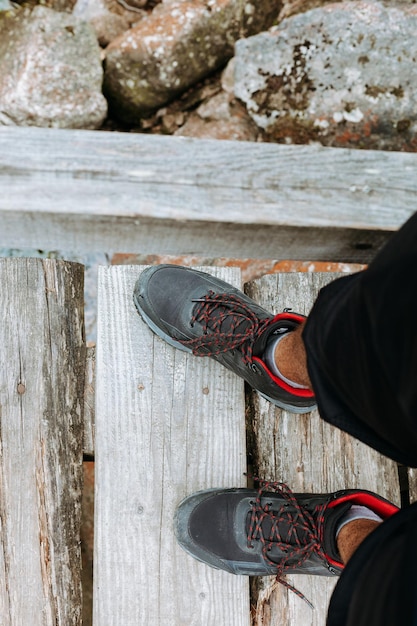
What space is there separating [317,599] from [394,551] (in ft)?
2.57

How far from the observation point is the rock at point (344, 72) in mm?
2369

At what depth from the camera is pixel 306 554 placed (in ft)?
4.80

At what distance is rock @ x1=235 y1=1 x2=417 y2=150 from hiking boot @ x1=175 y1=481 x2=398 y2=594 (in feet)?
5.58

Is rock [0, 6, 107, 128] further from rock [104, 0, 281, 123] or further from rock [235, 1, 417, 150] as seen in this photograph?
rock [235, 1, 417, 150]

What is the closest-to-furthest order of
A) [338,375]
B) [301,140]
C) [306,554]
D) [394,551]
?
[394,551], [338,375], [306,554], [301,140]

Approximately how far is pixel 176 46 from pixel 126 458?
2.09 m

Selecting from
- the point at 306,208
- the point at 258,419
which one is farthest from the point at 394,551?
the point at 306,208

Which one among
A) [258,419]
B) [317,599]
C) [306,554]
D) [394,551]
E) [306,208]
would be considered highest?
[306,208]

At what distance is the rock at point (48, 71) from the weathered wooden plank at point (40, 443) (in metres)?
1.46

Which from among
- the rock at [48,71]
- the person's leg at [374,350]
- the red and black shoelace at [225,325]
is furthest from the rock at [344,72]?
the person's leg at [374,350]

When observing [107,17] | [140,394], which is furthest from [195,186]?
[107,17]

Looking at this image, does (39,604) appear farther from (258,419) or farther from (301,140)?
(301,140)

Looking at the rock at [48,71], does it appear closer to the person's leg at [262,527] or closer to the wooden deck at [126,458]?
the wooden deck at [126,458]

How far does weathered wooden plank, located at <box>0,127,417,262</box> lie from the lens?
154 cm
